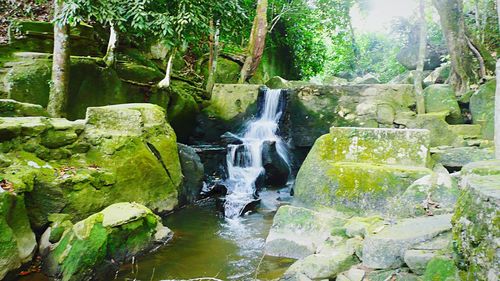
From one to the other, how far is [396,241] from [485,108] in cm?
693

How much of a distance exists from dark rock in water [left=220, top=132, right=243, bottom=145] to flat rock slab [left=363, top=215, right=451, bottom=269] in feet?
23.9

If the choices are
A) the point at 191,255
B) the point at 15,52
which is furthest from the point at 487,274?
the point at 15,52

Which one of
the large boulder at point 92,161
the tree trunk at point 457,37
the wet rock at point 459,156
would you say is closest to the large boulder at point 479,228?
the large boulder at point 92,161

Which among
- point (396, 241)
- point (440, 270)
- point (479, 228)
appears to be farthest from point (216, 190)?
point (479, 228)

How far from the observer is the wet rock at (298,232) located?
4746 mm

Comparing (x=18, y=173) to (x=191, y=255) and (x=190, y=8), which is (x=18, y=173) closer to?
(x=191, y=255)

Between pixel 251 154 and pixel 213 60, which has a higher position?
pixel 213 60

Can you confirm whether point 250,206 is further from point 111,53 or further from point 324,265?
point 111,53

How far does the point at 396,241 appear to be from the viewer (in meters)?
3.25

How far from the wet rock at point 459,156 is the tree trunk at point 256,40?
7.73 m

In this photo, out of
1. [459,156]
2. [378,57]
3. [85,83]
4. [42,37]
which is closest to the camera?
[459,156]

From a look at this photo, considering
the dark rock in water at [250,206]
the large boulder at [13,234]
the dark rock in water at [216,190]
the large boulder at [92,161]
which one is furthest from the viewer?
the dark rock in water at [216,190]

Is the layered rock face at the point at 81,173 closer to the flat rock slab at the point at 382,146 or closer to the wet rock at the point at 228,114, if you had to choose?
the flat rock slab at the point at 382,146

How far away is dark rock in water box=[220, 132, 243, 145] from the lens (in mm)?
10641
